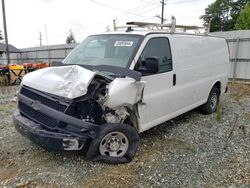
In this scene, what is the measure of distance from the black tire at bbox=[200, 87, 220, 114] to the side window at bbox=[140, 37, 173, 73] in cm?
237

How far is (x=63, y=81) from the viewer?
11.0 ft

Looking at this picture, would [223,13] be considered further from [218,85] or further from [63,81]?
[63,81]

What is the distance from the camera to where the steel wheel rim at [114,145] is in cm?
349

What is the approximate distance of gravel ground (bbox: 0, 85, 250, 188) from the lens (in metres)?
3.23

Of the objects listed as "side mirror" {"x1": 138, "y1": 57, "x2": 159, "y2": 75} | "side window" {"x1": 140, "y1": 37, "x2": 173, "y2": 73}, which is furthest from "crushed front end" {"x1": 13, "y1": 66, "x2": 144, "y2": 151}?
"side window" {"x1": 140, "y1": 37, "x2": 173, "y2": 73}

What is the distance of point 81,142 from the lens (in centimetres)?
324

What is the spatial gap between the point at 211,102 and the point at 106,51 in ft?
11.7

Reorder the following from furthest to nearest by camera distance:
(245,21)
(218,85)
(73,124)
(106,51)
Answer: (245,21) < (218,85) < (106,51) < (73,124)

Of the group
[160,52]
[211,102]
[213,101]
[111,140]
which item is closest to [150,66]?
[160,52]

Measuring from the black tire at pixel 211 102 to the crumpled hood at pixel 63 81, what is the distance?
3953mm

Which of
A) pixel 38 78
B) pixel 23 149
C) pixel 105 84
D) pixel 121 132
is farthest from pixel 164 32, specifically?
pixel 23 149

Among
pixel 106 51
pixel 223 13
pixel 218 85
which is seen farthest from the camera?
pixel 223 13

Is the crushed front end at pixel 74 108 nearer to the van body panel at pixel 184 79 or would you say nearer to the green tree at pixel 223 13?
the van body panel at pixel 184 79

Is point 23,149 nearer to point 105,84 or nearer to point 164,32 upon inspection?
point 105,84
